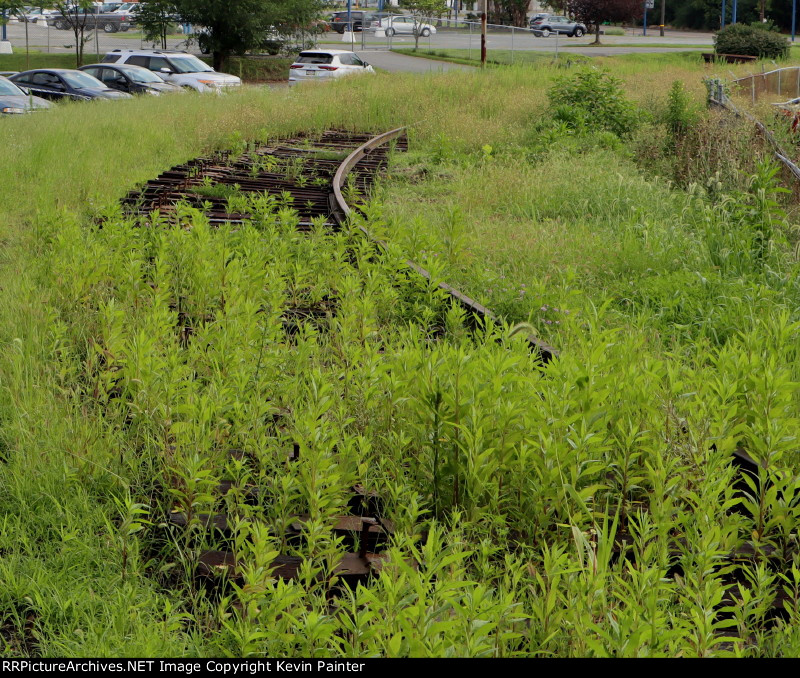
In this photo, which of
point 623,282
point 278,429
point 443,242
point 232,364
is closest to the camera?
point 278,429

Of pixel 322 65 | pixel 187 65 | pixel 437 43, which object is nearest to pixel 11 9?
pixel 187 65

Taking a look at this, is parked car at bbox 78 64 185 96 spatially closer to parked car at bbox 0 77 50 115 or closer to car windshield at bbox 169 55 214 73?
car windshield at bbox 169 55 214 73

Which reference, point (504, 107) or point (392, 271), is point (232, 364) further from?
point (504, 107)

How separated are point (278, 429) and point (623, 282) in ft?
12.8

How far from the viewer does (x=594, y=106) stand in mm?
16031

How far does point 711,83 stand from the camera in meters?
14.9

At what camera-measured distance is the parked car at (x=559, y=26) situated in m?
73.6

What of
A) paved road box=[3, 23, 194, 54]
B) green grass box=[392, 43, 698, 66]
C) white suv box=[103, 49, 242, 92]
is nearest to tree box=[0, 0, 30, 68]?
white suv box=[103, 49, 242, 92]

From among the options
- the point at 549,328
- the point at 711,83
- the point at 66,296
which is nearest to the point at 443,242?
the point at 549,328

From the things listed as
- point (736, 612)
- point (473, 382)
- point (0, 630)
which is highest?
point (473, 382)

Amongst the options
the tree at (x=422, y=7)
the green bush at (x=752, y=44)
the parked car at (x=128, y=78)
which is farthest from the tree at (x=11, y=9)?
the tree at (x=422, y=7)

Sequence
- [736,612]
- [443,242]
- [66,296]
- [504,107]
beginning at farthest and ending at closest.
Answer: [504,107] → [443,242] → [66,296] → [736,612]

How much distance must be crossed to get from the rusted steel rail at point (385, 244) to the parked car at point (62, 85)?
11.5 m

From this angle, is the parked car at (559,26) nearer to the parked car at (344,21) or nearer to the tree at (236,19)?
the parked car at (344,21)
